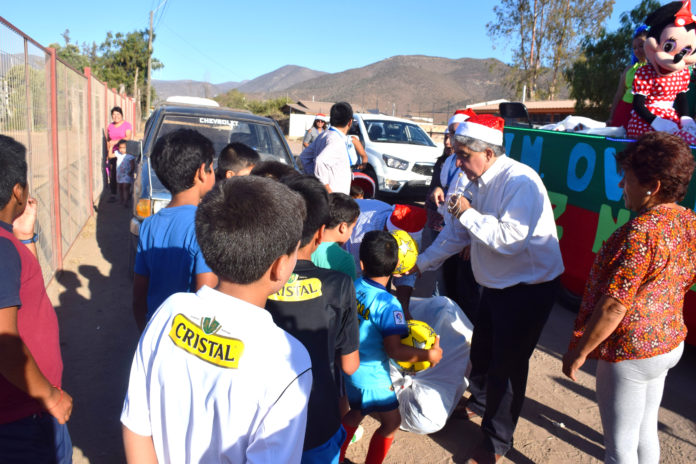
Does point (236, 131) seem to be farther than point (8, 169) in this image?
Yes

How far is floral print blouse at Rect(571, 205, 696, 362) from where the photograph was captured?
6.42ft

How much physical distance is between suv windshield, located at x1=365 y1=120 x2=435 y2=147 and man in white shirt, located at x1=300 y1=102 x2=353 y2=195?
6.49 m

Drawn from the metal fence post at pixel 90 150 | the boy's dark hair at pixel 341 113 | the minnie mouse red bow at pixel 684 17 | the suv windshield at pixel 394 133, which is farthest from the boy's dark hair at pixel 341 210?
the suv windshield at pixel 394 133

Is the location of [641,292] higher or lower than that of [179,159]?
lower

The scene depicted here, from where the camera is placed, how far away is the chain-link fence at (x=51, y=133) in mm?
3973

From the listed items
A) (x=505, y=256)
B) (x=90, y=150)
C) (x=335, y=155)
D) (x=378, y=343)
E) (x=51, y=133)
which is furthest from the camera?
(x=90, y=150)

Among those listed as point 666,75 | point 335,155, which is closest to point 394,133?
point 335,155

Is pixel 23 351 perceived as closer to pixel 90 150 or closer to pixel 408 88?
pixel 90 150

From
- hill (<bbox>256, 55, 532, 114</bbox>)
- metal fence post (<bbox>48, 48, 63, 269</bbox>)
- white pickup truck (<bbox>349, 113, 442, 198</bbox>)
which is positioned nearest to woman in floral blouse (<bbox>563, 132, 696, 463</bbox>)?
metal fence post (<bbox>48, 48, 63, 269</bbox>)

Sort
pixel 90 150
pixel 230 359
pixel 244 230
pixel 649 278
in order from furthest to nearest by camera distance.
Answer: pixel 90 150 → pixel 649 278 → pixel 244 230 → pixel 230 359

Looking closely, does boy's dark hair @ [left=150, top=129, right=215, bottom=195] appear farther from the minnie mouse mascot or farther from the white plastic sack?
the minnie mouse mascot

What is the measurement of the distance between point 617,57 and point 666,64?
1179 cm

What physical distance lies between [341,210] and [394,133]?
30.7 ft

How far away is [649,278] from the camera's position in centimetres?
199
